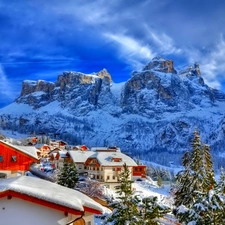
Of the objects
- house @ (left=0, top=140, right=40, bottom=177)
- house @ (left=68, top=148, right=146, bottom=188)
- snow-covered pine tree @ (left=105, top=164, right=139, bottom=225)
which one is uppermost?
house @ (left=0, top=140, right=40, bottom=177)

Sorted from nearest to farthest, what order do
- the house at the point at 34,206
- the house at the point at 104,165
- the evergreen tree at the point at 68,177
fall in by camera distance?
1. the house at the point at 34,206
2. the evergreen tree at the point at 68,177
3. the house at the point at 104,165

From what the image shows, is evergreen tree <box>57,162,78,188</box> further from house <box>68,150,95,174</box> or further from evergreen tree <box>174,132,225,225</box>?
house <box>68,150,95,174</box>

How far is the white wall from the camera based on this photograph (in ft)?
35.4

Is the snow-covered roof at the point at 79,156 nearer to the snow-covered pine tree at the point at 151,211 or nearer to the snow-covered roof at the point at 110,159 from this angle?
the snow-covered roof at the point at 110,159

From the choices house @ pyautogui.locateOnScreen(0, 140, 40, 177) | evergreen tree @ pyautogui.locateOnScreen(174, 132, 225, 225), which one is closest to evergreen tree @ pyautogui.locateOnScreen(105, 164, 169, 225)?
evergreen tree @ pyautogui.locateOnScreen(174, 132, 225, 225)

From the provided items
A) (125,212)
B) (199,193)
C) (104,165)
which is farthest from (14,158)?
(104,165)

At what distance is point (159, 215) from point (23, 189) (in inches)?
190

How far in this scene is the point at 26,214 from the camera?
10.9 metres

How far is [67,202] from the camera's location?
10.6m

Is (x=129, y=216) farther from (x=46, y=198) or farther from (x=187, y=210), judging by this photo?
(x=46, y=198)

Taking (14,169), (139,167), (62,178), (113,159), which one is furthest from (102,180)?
(14,169)

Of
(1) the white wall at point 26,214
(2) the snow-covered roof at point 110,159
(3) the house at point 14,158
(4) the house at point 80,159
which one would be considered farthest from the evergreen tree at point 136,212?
(4) the house at point 80,159

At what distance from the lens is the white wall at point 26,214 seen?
424 inches

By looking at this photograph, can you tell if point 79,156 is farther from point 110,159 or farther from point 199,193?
point 199,193
